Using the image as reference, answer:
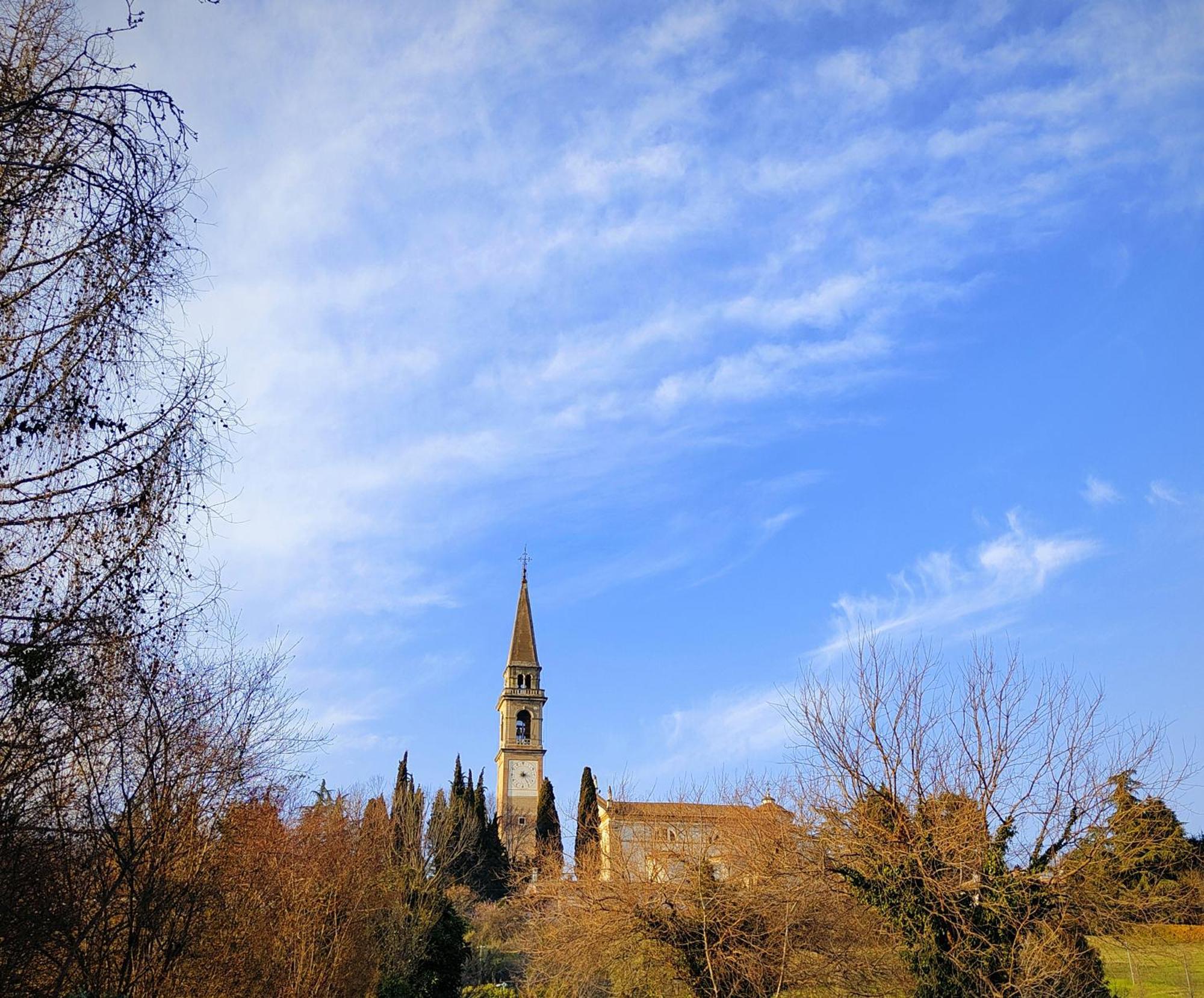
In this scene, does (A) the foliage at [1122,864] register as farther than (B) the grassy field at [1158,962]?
No

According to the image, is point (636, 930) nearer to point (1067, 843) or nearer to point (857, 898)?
point (857, 898)

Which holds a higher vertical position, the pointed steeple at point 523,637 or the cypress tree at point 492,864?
the pointed steeple at point 523,637

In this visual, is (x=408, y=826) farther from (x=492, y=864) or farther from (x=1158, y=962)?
(x=1158, y=962)

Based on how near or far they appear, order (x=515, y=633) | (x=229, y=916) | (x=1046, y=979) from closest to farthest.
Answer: (x=229, y=916)
(x=1046, y=979)
(x=515, y=633)

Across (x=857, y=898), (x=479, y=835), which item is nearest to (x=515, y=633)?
(x=479, y=835)

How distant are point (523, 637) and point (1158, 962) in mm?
67124

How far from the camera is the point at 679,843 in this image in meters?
22.8

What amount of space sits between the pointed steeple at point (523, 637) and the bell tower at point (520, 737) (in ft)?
0.17

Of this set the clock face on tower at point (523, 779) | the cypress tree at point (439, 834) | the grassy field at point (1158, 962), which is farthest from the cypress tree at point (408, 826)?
the clock face on tower at point (523, 779)

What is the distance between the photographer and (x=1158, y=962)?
20.8 m

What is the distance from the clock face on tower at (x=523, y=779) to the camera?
7850 centimetres

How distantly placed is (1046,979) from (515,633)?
71.4 m

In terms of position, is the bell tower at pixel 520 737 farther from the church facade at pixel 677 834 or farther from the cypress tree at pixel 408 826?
the church facade at pixel 677 834

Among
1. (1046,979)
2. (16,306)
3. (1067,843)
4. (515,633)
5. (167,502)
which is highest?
(515,633)
